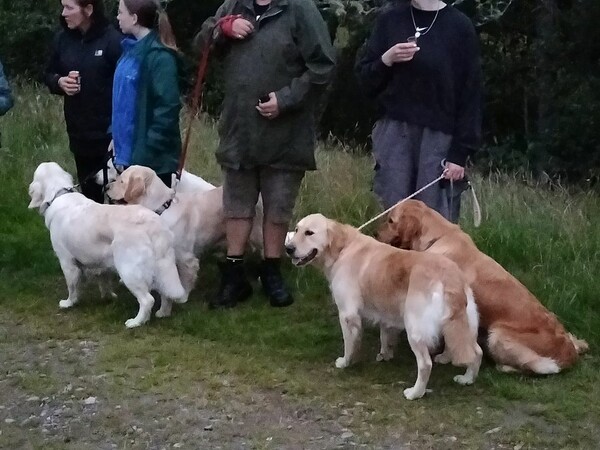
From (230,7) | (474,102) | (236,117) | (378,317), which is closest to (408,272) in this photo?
(378,317)

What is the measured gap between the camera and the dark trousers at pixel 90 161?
21.8ft

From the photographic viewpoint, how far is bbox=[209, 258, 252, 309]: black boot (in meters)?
6.11

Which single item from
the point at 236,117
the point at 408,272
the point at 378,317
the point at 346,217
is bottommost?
the point at 346,217

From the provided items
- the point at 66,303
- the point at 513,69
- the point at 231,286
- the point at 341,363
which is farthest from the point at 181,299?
the point at 513,69

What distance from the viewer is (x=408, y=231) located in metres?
5.24

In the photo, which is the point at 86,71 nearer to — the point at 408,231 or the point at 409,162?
the point at 409,162

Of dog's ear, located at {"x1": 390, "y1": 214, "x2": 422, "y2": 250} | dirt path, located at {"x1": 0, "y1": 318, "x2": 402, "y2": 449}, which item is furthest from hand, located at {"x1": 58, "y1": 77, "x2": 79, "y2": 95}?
dog's ear, located at {"x1": 390, "y1": 214, "x2": 422, "y2": 250}

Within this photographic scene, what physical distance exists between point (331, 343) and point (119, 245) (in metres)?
1.41

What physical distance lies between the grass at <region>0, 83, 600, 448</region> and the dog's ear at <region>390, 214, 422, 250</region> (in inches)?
25.6

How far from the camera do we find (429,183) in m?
5.41

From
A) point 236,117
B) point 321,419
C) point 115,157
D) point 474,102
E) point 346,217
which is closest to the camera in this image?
point 321,419

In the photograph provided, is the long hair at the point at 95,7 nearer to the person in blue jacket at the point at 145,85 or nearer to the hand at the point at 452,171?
the person in blue jacket at the point at 145,85

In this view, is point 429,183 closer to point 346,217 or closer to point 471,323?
point 471,323

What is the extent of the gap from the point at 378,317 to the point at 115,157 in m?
2.22
